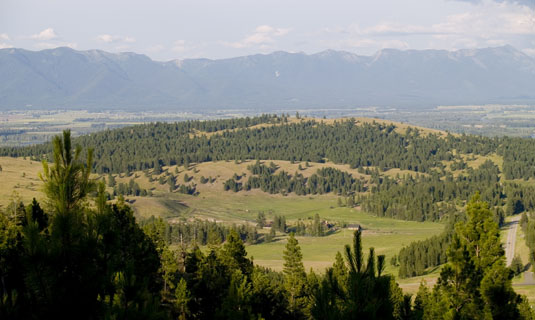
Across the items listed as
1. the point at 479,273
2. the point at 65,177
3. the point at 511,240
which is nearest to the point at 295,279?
the point at 479,273

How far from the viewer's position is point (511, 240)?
13588 centimetres

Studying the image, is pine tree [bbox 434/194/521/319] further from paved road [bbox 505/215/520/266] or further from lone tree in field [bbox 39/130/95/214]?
paved road [bbox 505/215/520/266]

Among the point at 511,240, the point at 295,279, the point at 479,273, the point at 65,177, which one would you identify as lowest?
the point at 511,240

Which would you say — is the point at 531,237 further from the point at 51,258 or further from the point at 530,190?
the point at 51,258

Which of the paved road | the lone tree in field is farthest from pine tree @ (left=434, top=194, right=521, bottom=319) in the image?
the paved road

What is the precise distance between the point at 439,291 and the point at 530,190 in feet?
581

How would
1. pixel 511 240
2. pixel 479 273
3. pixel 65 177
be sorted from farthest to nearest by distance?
1. pixel 511 240
2. pixel 479 273
3. pixel 65 177

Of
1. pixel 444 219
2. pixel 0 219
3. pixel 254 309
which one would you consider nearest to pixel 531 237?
pixel 444 219

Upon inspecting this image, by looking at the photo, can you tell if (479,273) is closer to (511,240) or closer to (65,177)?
(65,177)

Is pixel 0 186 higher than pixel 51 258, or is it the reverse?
pixel 51 258

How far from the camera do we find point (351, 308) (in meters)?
16.5

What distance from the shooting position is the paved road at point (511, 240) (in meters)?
117

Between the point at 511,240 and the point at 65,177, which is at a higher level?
the point at 65,177

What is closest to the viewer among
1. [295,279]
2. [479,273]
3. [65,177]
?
[65,177]
